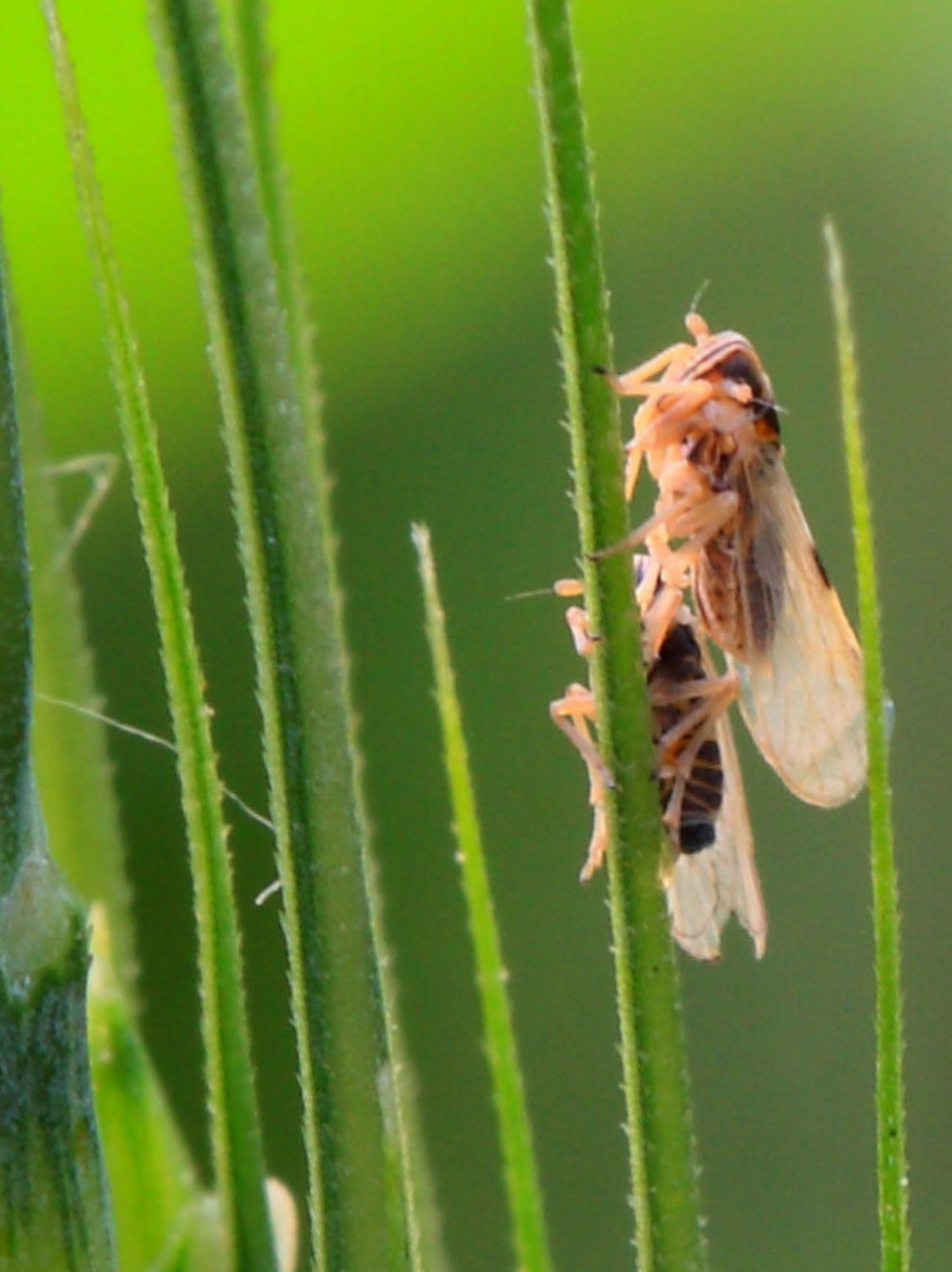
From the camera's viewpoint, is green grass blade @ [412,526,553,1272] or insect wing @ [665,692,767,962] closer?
green grass blade @ [412,526,553,1272]

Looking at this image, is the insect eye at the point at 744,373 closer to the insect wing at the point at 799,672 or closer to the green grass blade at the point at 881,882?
the insect wing at the point at 799,672

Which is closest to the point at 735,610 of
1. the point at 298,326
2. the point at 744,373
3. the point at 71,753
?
the point at 744,373

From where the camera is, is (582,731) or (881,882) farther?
(582,731)

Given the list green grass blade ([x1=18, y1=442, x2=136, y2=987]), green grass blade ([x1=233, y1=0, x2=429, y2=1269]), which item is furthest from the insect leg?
green grass blade ([x1=233, y1=0, x2=429, y2=1269])

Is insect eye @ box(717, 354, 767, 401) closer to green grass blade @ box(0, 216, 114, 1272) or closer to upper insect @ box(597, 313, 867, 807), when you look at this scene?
upper insect @ box(597, 313, 867, 807)

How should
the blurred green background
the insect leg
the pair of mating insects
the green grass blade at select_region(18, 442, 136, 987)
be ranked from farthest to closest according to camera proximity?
the blurred green background < the pair of mating insects < the insect leg < the green grass blade at select_region(18, 442, 136, 987)

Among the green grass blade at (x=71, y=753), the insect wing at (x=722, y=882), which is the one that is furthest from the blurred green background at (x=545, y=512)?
the green grass blade at (x=71, y=753)

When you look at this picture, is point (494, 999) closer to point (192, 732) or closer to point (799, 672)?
point (192, 732)
